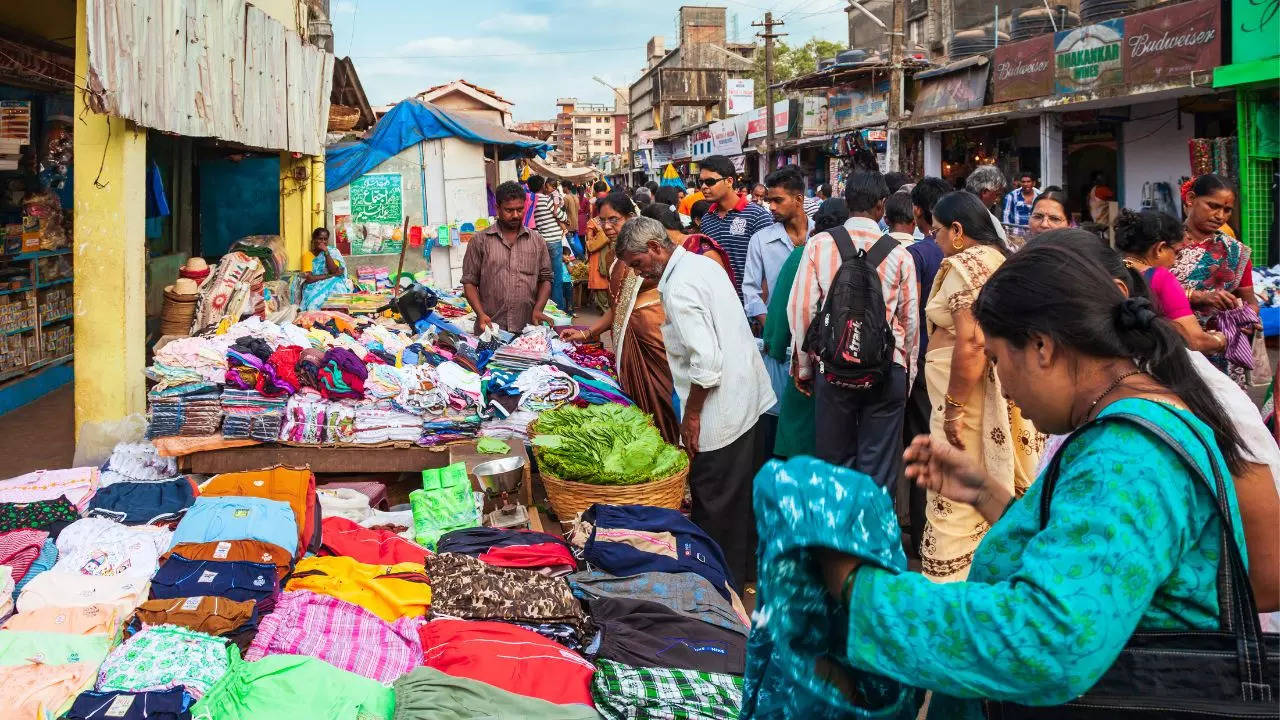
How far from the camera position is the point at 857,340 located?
479 centimetres

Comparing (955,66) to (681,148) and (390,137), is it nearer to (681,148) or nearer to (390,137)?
(390,137)

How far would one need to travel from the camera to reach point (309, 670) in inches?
120

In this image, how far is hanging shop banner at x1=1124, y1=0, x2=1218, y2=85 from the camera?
12312 mm

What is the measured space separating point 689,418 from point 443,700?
2248 millimetres

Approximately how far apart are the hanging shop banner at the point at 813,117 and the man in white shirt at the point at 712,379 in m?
22.6

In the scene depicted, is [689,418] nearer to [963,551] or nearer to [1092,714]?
[963,551]

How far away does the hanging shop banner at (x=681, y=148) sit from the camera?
45250 millimetres

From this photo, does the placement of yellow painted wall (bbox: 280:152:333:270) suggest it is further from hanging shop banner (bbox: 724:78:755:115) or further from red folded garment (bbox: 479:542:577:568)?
hanging shop banner (bbox: 724:78:755:115)

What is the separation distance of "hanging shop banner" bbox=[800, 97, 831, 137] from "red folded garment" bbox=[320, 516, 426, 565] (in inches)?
933

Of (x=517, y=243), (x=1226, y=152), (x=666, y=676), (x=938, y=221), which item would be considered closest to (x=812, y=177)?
(x=1226, y=152)

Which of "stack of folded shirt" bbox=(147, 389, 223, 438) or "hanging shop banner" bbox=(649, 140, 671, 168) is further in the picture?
"hanging shop banner" bbox=(649, 140, 671, 168)

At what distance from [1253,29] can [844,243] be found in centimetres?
963

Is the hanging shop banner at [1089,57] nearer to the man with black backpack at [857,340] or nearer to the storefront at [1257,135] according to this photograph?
the storefront at [1257,135]

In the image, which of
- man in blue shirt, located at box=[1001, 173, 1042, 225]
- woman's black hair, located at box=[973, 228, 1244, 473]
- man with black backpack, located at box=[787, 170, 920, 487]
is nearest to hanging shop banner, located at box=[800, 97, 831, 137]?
man in blue shirt, located at box=[1001, 173, 1042, 225]
